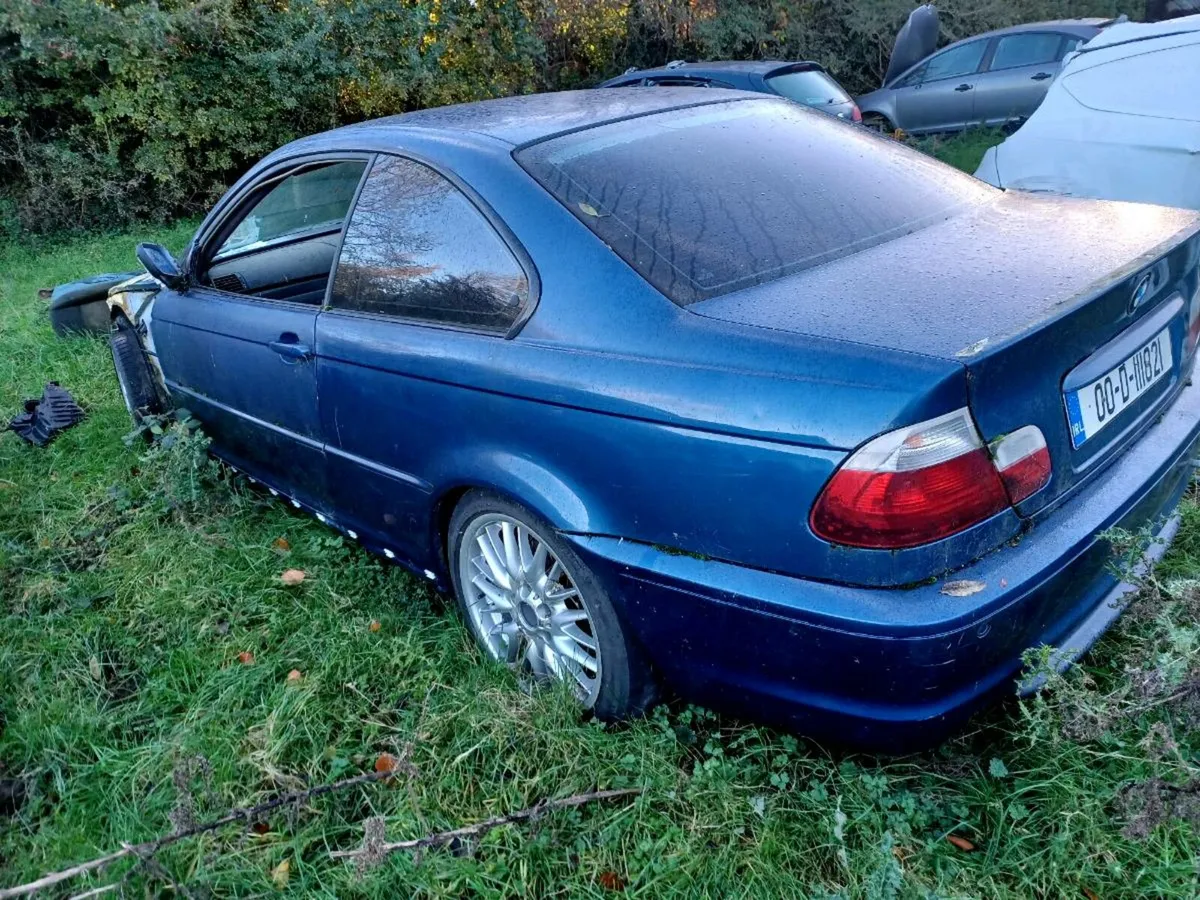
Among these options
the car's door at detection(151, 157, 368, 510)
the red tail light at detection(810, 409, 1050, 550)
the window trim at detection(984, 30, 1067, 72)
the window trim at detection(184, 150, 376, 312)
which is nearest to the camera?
the red tail light at detection(810, 409, 1050, 550)

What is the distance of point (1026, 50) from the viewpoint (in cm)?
953

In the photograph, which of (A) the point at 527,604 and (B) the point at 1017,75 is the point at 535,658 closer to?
(A) the point at 527,604

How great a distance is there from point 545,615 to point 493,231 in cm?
96

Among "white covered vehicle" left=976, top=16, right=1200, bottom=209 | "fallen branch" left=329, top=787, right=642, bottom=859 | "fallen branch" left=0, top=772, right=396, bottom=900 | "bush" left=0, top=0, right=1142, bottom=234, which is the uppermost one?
"bush" left=0, top=0, right=1142, bottom=234

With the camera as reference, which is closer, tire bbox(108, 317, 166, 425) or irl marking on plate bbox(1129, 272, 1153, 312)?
irl marking on plate bbox(1129, 272, 1153, 312)

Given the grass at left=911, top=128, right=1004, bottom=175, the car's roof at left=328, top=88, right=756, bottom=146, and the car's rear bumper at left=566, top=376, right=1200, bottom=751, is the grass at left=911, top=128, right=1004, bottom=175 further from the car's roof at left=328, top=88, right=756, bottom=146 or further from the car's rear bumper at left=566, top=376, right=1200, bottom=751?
the car's rear bumper at left=566, top=376, right=1200, bottom=751

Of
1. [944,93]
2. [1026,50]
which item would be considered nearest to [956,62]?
[944,93]

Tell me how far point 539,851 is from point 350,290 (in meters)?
1.60

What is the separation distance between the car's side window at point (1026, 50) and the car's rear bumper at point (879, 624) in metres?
8.85

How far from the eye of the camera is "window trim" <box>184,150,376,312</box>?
2.77 metres

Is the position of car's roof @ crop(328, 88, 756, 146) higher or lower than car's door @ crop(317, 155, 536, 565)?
higher

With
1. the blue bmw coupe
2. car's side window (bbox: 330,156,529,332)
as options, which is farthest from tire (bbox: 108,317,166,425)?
car's side window (bbox: 330,156,529,332)

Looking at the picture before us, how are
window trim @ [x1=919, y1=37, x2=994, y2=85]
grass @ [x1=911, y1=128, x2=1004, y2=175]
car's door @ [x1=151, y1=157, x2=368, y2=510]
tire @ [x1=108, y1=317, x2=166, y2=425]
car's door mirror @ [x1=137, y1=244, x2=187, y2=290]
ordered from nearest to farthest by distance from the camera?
1. car's door @ [x1=151, y1=157, x2=368, y2=510]
2. car's door mirror @ [x1=137, y1=244, x2=187, y2=290]
3. tire @ [x1=108, y1=317, x2=166, y2=425]
4. grass @ [x1=911, y1=128, x2=1004, y2=175]
5. window trim @ [x1=919, y1=37, x2=994, y2=85]

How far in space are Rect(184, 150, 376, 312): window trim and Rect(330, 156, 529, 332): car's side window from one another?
0.08 m
